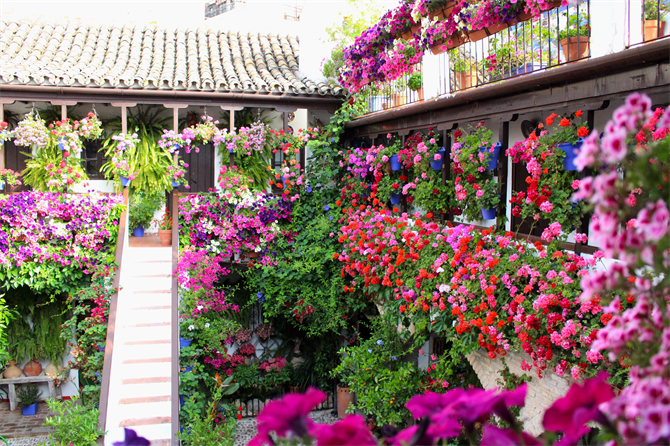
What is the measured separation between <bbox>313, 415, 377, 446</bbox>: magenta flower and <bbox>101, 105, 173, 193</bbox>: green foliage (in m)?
9.43

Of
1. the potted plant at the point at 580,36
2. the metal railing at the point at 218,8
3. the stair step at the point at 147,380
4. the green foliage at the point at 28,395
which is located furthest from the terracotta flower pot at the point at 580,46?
the metal railing at the point at 218,8

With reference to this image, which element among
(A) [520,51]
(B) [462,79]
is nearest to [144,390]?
(B) [462,79]

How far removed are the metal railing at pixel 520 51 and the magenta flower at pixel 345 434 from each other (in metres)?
5.12

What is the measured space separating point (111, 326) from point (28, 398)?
461 cm

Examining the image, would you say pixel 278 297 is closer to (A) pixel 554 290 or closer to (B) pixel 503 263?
(B) pixel 503 263

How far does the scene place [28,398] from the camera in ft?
34.1

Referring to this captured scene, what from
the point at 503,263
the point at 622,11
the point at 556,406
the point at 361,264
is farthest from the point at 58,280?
the point at 556,406

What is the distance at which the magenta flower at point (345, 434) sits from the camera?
104 centimetres

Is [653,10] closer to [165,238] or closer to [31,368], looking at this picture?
[165,238]

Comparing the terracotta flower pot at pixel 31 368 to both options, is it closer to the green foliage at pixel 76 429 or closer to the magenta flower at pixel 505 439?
the green foliage at pixel 76 429

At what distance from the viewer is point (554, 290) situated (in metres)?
4.26

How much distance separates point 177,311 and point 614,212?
7632mm

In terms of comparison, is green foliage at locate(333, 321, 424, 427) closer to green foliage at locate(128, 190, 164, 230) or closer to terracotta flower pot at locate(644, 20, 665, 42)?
terracotta flower pot at locate(644, 20, 665, 42)

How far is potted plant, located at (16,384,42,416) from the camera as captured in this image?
34.0 ft
